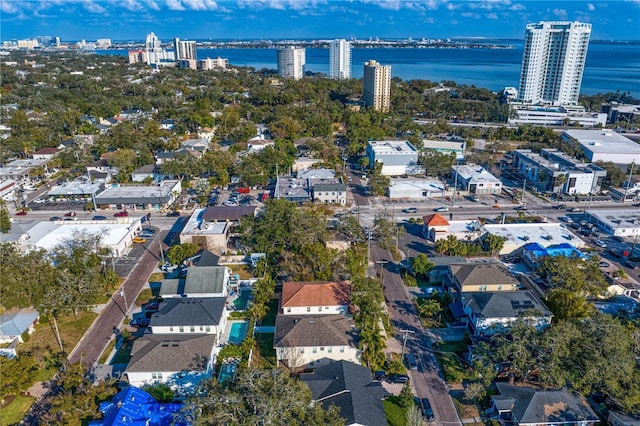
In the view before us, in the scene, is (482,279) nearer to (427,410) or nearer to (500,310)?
(500,310)

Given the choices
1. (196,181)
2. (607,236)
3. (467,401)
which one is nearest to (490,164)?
(607,236)

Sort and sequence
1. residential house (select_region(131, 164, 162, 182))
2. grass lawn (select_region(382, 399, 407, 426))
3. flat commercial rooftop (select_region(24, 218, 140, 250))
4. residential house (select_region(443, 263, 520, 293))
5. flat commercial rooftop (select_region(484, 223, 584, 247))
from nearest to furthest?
grass lawn (select_region(382, 399, 407, 426)) → residential house (select_region(443, 263, 520, 293)) → flat commercial rooftop (select_region(24, 218, 140, 250)) → flat commercial rooftop (select_region(484, 223, 584, 247)) → residential house (select_region(131, 164, 162, 182))

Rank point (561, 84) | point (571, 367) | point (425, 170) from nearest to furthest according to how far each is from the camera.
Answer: point (571, 367), point (425, 170), point (561, 84)

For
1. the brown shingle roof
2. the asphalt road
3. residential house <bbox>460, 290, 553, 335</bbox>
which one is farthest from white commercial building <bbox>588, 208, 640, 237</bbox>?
the brown shingle roof

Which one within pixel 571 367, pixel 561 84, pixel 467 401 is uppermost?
pixel 561 84

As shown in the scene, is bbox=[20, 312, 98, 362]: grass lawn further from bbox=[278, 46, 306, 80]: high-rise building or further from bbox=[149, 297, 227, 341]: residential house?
bbox=[278, 46, 306, 80]: high-rise building

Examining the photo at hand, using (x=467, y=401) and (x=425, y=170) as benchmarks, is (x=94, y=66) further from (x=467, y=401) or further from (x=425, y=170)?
(x=467, y=401)
